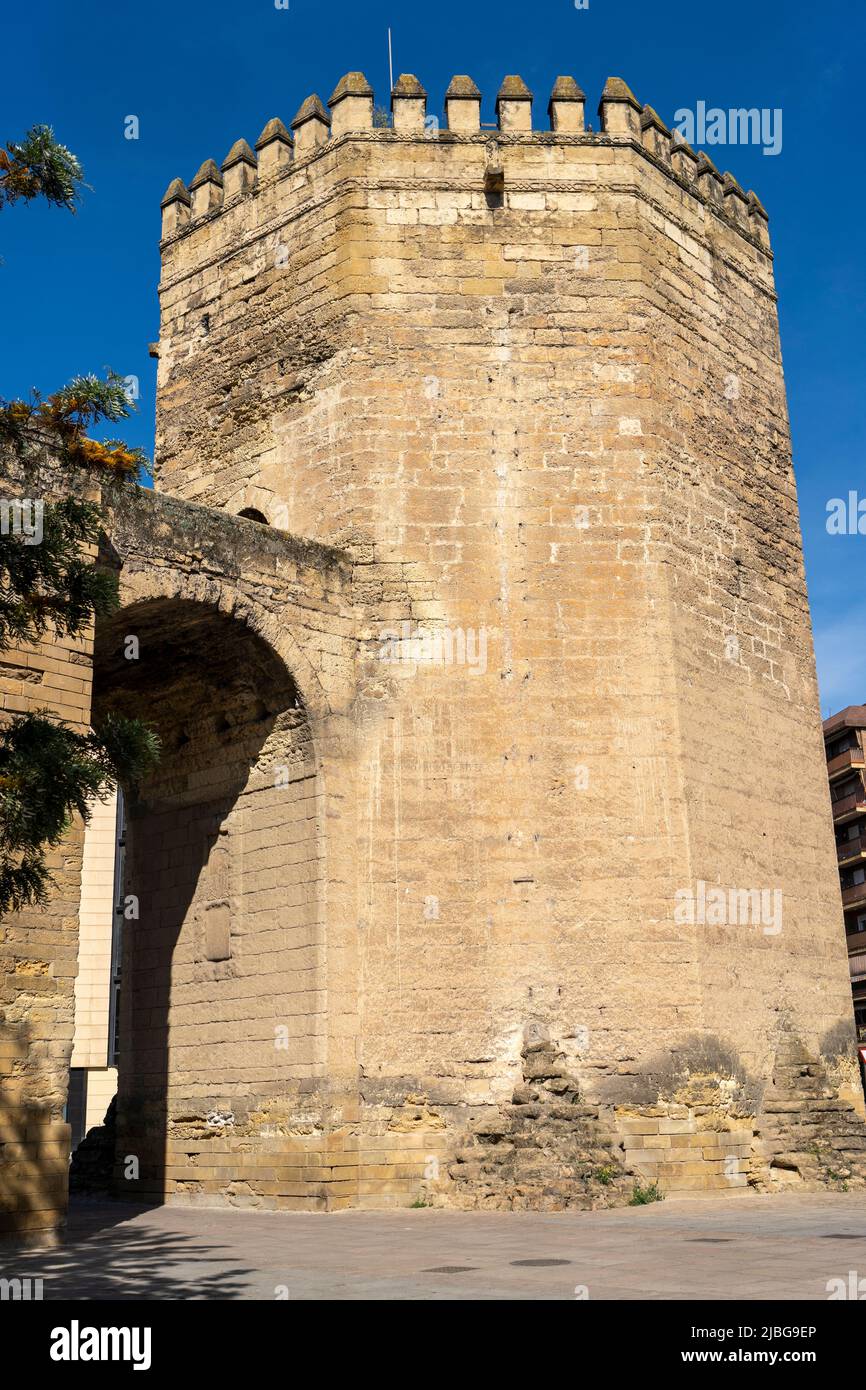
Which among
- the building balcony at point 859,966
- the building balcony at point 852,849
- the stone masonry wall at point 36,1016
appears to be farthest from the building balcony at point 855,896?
the stone masonry wall at point 36,1016

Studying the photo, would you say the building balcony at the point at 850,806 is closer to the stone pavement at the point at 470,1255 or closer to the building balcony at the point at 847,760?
the building balcony at the point at 847,760

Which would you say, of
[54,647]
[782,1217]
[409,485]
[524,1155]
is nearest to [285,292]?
[409,485]

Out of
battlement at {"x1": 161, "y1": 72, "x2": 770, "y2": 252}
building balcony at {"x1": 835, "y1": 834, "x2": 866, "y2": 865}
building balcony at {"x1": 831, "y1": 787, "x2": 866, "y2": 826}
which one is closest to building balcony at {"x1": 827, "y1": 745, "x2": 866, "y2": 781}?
building balcony at {"x1": 831, "y1": 787, "x2": 866, "y2": 826}

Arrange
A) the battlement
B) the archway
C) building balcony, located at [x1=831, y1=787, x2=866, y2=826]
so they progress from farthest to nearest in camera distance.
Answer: building balcony, located at [x1=831, y1=787, x2=866, y2=826] < the battlement < the archway

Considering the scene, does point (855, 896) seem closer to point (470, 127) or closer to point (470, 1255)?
point (470, 127)

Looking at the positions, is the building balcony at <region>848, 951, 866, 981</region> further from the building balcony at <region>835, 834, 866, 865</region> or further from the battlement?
the battlement

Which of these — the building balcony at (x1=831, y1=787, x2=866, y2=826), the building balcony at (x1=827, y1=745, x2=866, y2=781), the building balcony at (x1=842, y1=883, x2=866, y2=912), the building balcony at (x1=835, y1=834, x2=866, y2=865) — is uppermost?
the building balcony at (x1=827, y1=745, x2=866, y2=781)

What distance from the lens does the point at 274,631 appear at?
1116 cm

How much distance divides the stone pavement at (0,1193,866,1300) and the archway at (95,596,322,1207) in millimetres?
1140

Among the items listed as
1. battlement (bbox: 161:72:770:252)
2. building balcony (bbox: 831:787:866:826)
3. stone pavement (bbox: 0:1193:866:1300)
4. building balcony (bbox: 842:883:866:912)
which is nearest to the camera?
stone pavement (bbox: 0:1193:866:1300)

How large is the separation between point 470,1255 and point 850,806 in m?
34.7

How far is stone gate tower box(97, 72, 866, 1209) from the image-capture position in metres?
10.6

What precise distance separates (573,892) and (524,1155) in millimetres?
2158

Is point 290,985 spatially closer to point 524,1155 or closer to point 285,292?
point 524,1155
